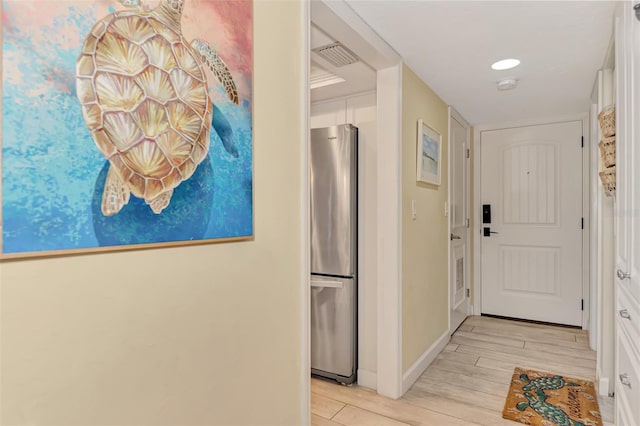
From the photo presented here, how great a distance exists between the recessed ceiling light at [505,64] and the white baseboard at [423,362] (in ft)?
6.98

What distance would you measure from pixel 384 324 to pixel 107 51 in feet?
7.02

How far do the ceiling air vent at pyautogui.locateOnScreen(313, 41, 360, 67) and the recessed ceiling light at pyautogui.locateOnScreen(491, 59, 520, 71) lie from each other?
3.14 feet

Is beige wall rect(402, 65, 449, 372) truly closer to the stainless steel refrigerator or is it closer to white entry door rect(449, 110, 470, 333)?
white entry door rect(449, 110, 470, 333)

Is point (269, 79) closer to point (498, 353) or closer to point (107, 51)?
point (107, 51)

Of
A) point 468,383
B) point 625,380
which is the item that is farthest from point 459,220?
point 625,380

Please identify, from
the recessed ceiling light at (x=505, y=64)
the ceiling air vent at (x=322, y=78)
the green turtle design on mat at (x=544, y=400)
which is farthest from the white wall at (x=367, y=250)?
the green turtle design on mat at (x=544, y=400)

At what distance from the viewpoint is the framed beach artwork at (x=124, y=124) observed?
75cm

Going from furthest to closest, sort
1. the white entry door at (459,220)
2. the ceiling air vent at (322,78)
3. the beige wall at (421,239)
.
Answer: the white entry door at (459,220), the ceiling air vent at (322,78), the beige wall at (421,239)

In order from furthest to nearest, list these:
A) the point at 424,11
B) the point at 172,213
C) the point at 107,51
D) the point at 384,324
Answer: the point at 384,324, the point at 424,11, the point at 172,213, the point at 107,51

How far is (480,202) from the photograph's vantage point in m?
4.28

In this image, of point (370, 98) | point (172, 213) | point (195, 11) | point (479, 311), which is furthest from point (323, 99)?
point (479, 311)

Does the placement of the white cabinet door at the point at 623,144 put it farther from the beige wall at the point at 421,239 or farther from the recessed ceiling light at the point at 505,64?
the beige wall at the point at 421,239

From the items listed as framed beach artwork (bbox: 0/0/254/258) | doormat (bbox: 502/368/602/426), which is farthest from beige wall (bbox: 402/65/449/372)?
framed beach artwork (bbox: 0/0/254/258)

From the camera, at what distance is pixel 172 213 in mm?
1032
